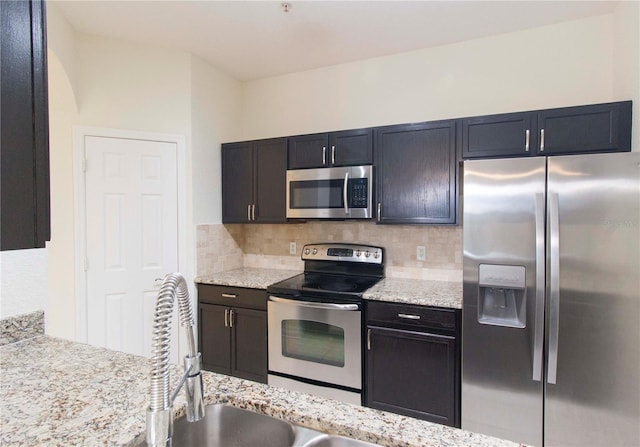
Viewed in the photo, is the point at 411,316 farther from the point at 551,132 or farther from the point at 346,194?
the point at 551,132

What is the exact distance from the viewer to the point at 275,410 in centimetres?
91

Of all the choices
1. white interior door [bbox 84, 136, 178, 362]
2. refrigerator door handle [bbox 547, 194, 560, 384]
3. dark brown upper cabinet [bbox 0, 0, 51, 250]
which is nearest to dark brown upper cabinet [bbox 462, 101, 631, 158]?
refrigerator door handle [bbox 547, 194, 560, 384]

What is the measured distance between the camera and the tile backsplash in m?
2.64

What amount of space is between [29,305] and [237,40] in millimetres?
2186

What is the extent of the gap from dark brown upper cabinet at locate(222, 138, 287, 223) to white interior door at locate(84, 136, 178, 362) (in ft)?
1.57

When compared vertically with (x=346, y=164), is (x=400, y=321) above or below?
below

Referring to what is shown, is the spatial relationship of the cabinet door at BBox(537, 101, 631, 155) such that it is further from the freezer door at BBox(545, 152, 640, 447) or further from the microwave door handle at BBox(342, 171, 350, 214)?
the microwave door handle at BBox(342, 171, 350, 214)

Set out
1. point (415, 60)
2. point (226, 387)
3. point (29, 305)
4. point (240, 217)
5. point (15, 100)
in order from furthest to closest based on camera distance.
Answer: point (240, 217)
point (415, 60)
point (29, 305)
point (226, 387)
point (15, 100)

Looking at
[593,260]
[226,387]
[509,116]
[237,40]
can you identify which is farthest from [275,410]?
[237,40]

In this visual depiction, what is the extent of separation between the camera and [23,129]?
2.17ft

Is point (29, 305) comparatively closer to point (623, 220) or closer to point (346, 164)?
point (346, 164)

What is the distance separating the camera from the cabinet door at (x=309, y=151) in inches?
107

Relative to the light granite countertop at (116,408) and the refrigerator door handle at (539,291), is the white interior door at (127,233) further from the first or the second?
the refrigerator door handle at (539,291)

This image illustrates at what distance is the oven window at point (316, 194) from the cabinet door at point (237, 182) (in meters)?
0.46
